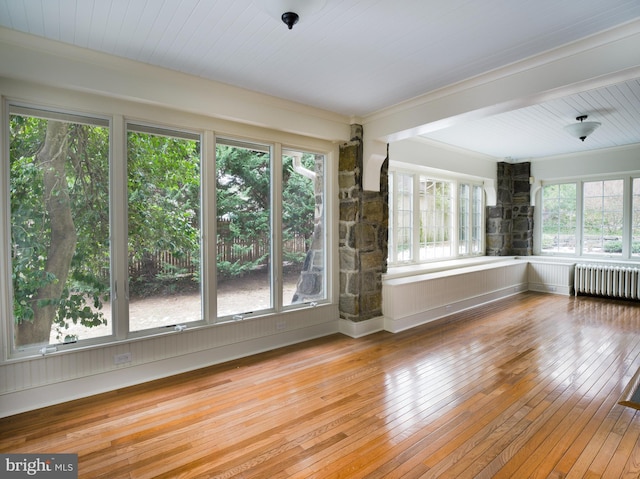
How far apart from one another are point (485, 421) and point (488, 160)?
5.91m

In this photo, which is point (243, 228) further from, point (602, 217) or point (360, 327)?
point (602, 217)

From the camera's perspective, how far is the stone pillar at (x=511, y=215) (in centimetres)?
732

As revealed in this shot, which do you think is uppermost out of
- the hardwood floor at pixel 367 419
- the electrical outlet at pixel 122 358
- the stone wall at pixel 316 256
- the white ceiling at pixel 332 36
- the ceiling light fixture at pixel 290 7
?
the white ceiling at pixel 332 36

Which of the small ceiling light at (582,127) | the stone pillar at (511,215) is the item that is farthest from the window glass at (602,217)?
the small ceiling light at (582,127)

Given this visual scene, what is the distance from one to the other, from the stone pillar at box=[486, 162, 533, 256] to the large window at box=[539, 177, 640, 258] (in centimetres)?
31

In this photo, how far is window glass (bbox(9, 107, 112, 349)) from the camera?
8.45ft

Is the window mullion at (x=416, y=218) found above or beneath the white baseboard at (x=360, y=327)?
above

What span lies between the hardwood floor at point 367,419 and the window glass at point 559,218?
12.0ft

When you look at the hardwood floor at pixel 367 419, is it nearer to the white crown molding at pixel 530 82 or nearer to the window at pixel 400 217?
the window at pixel 400 217

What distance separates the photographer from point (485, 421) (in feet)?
7.93

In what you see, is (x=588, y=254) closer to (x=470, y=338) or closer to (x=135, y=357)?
(x=470, y=338)

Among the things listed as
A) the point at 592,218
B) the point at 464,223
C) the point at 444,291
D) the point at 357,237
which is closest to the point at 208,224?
the point at 357,237

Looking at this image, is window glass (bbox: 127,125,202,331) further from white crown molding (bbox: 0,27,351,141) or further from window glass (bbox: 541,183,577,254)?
window glass (bbox: 541,183,577,254)

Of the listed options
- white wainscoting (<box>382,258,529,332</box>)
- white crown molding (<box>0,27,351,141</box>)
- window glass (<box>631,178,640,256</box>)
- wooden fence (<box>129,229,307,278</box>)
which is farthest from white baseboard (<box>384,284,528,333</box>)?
white crown molding (<box>0,27,351,141</box>)
